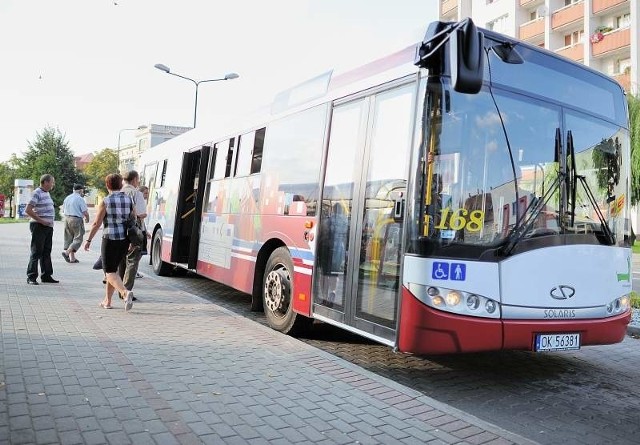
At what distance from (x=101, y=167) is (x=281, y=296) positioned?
67.6m

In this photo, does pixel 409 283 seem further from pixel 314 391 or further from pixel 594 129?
pixel 594 129

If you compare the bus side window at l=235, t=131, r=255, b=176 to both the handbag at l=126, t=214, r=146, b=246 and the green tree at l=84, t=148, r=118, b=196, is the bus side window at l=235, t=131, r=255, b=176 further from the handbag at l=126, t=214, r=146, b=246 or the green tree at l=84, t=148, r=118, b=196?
the green tree at l=84, t=148, r=118, b=196

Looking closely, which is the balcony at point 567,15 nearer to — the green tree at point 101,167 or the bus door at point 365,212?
the bus door at point 365,212

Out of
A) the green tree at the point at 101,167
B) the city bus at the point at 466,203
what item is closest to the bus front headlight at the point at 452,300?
the city bus at the point at 466,203

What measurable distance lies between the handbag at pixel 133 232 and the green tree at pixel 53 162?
50.5 m

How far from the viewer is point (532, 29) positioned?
40188mm

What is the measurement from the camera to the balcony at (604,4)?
34.4 meters

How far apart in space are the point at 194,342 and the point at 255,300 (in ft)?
4.92

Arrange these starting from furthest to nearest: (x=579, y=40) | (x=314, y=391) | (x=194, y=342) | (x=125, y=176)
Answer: (x=579, y=40), (x=125, y=176), (x=194, y=342), (x=314, y=391)

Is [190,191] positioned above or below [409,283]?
above

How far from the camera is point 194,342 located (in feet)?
19.8

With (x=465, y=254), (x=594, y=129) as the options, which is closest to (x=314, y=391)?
(x=465, y=254)

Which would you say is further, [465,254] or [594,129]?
[594,129]

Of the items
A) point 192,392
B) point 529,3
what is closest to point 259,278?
point 192,392
